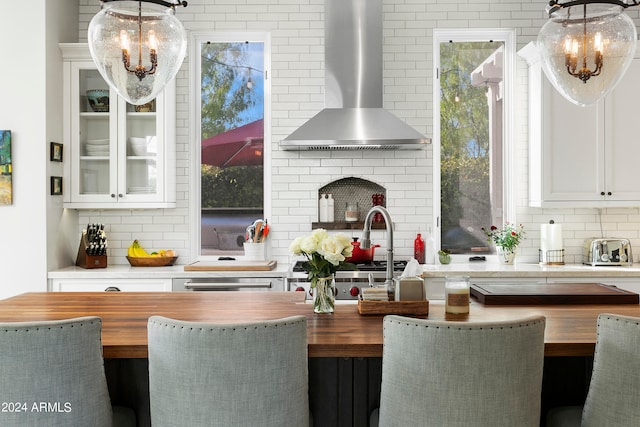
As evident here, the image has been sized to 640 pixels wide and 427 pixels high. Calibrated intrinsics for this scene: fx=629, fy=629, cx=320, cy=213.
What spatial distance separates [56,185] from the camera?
4793 mm

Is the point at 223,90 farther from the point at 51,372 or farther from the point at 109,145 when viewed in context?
the point at 51,372

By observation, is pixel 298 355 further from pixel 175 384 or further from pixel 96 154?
→ pixel 96 154

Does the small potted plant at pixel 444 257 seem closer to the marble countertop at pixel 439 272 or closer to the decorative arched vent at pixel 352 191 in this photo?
the marble countertop at pixel 439 272

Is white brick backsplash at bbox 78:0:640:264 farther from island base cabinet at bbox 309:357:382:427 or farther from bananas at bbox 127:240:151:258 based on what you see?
island base cabinet at bbox 309:357:382:427

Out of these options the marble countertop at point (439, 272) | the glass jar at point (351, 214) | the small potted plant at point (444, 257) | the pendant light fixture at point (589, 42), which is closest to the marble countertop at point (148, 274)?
the marble countertop at point (439, 272)

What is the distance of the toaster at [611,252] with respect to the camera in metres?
4.92

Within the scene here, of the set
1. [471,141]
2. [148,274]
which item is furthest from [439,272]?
[148,274]

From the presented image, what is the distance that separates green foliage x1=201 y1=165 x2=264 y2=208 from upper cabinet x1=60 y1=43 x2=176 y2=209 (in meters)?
0.43

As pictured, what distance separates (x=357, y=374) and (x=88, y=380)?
1.00 metres

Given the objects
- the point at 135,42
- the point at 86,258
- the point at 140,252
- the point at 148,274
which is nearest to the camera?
the point at 135,42

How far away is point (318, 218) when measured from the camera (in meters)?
5.27

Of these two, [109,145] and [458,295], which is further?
[109,145]

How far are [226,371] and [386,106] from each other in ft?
12.1

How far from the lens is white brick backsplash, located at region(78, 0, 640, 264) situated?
17.2 ft
